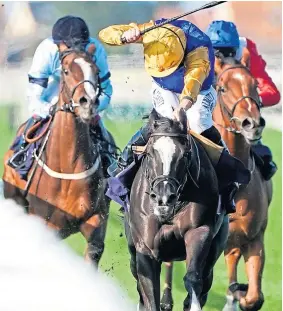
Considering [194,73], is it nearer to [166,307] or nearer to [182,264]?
[166,307]

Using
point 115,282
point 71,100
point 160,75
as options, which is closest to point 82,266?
point 115,282

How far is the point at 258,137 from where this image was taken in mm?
8086

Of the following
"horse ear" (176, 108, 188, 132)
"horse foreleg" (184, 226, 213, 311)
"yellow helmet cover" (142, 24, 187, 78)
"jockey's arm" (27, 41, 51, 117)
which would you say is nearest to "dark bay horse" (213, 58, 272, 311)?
"jockey's arm" (27, 41, 51, 117)

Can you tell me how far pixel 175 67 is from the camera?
6.70 m

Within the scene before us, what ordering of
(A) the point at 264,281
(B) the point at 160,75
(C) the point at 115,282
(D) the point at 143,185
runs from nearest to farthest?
(D) the point at 143,185 → (B) the point at 160,75 → (C) the point at 115,282 → (A) the point at 264,281

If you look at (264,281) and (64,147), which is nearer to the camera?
(64,147)

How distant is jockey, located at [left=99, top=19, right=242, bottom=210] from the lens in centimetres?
654

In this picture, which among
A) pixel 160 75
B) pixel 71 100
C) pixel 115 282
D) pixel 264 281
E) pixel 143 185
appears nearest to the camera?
pixel 143 185

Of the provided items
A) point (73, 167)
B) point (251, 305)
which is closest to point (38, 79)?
point (73, 167)

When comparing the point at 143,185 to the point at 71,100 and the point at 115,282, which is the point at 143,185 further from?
the point at 115,282

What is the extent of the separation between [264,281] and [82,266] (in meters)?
1.53

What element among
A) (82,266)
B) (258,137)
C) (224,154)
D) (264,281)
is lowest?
(264,281)

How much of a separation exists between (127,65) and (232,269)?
1656 millimetres

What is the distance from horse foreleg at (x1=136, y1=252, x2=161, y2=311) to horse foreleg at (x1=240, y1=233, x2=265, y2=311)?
1832mm
